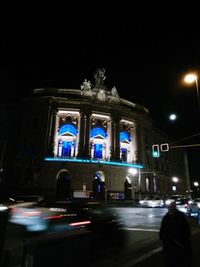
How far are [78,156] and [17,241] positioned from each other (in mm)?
33179

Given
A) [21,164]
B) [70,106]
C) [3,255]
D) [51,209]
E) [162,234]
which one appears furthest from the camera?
[70,106]

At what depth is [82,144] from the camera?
4347 centimetres

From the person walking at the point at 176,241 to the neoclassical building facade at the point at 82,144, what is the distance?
1383 inches

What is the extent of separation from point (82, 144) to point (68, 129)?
174 inches

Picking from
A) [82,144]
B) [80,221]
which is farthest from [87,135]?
[80,221]

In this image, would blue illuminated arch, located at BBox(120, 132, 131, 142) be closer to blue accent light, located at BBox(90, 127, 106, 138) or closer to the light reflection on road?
blue accent light, located at BBox(90, 127, 106, 138)

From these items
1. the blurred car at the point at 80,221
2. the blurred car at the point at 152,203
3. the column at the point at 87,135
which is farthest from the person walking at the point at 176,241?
the column at the point at 87,135

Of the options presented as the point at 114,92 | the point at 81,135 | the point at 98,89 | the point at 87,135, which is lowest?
the point at 81,135

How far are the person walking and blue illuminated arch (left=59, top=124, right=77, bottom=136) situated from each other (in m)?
40.4

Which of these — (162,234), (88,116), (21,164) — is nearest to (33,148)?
(21,164)

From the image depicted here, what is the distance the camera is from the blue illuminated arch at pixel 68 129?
147ft

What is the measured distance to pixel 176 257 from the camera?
15.6ft

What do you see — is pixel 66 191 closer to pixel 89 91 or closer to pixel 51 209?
pixel 89 91

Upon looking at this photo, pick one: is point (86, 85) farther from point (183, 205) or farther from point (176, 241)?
point (176, 241)
